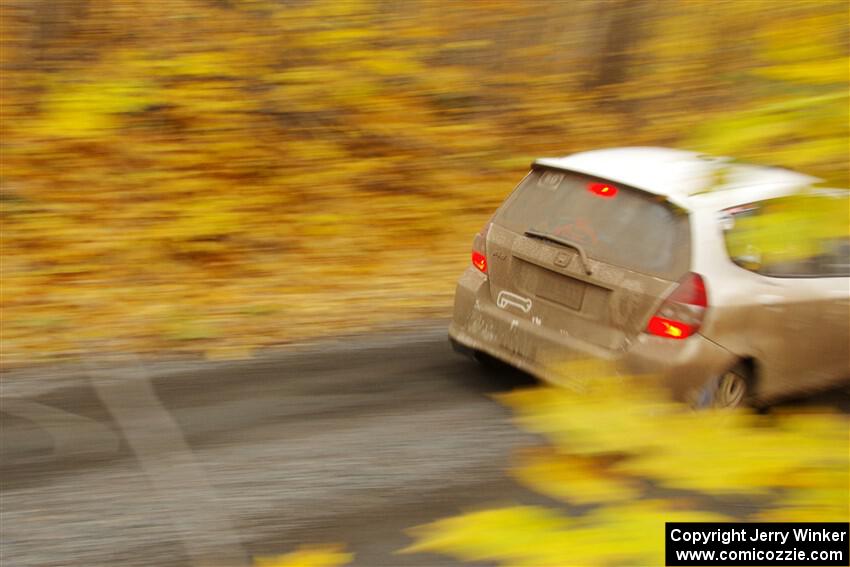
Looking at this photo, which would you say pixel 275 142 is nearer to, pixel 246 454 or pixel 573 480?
pixel 246 454

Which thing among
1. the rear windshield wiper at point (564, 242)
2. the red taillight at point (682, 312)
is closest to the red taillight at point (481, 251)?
the rear windshield wiper at point (564, 242)

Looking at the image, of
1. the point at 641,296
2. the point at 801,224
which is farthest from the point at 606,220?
the point at 801,224

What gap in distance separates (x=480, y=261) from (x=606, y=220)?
1024 millimetres

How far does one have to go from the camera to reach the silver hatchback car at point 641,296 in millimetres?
5371

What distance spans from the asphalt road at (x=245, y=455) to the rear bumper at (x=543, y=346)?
A: 41 cm

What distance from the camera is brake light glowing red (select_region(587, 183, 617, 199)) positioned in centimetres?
579

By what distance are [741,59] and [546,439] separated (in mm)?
963

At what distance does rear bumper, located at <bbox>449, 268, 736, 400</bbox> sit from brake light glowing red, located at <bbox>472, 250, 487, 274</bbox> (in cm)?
5

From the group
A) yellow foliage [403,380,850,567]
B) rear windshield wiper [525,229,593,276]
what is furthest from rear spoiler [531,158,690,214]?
yellow foliage [403,380,850,567]

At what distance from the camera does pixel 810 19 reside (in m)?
1.93

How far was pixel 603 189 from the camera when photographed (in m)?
5.85

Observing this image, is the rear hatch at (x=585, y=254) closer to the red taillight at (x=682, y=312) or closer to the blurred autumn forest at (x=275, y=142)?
the red taillight at (x=682, y=312)

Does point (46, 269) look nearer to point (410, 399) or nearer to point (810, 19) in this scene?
point (410, 399)
